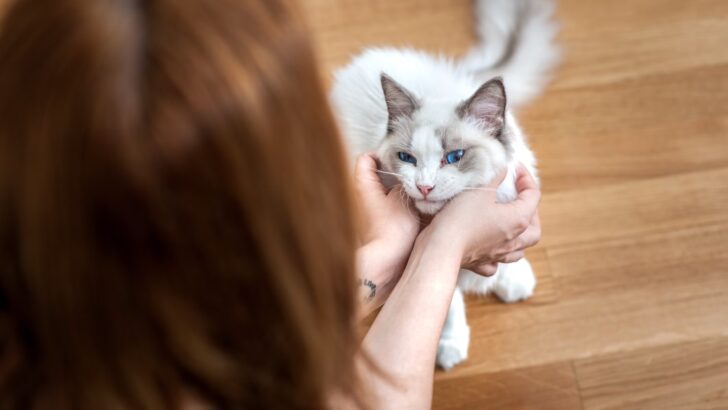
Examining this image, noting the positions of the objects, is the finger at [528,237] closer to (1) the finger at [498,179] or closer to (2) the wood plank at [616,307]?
(1) the finger at [498,179]

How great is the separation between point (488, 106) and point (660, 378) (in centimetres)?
60

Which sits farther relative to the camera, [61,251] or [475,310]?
[475,310]

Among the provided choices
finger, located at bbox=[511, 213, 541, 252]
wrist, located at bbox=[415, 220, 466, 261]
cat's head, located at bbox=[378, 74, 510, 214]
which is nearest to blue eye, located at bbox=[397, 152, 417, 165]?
cat's head, located at bbox=[378, 74, 510, 214]

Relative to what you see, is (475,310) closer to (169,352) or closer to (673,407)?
(673,407)

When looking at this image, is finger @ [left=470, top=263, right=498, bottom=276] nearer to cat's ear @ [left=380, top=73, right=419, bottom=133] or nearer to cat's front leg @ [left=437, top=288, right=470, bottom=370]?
cat's front leg @ [left=437, top=288, right=470, bottom=370]

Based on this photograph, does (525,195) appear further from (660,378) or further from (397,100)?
(660,378)

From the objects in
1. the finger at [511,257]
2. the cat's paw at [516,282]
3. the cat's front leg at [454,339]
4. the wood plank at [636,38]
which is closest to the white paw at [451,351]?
the cat's front leg at [454,339]

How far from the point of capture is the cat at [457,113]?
0.97 m

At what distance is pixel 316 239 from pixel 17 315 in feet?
0.76

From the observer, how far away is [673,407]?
115 centimetres

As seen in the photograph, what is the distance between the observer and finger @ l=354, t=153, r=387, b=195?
103cm

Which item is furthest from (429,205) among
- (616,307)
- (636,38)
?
(636,38)

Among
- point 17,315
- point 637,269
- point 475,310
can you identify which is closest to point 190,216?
point 17,315

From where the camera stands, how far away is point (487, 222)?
3.14 ft
